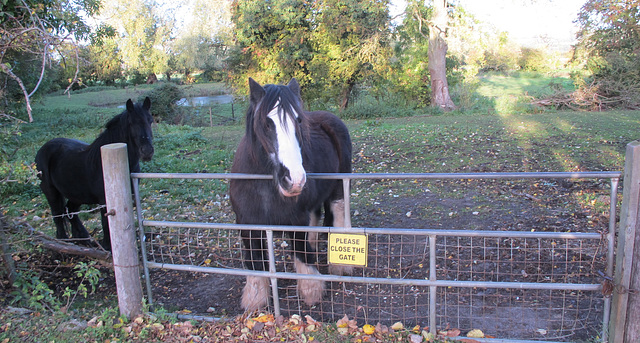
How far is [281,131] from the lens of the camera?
117 inches

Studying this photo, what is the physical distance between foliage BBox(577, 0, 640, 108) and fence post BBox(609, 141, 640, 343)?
55.9ft

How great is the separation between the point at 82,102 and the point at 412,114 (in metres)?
25.1

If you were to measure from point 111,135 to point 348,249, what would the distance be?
4.15 metres

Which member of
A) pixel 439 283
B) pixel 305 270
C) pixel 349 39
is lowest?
pixel 305 270

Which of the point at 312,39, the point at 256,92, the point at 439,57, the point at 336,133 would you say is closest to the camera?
the point at 256,92

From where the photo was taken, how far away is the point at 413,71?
21.3 meters

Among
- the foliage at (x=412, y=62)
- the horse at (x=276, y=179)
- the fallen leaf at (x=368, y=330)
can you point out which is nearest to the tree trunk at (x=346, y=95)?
the foliage at (x=412, y=62)

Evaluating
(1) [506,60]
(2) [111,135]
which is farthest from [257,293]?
(1) [506,60]

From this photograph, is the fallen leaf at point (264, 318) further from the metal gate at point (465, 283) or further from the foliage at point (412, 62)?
the foliage at point (412, 62)

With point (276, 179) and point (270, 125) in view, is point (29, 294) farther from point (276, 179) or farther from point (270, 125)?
point (270, 125)

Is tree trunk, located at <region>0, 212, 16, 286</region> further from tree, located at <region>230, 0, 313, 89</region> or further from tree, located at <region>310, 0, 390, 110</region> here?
tree, located at <region>310, 0, 390, 110</region>

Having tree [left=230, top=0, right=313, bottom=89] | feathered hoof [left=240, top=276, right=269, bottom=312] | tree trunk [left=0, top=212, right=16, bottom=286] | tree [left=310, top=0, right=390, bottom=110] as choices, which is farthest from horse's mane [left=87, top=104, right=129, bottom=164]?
tree [left=310, top=0, right=390, bottom=110]

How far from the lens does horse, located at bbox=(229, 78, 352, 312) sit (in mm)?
2958

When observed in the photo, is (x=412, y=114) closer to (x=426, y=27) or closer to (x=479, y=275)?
(x=426, y=27)
